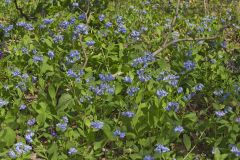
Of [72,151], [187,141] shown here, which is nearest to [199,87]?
[187,141]

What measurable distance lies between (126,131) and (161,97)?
14.7 inches

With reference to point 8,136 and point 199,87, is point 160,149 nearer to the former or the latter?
point 199,87

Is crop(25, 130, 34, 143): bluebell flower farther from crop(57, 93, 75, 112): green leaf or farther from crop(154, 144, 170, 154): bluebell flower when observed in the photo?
crop(154, 144, 170, 154): bluebell flower

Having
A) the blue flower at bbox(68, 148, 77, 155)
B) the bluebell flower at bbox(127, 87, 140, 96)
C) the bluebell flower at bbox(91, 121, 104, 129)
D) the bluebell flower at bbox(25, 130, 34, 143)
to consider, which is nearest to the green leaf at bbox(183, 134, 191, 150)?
the bluebell flower at bbox(127, 87, 140, 96)

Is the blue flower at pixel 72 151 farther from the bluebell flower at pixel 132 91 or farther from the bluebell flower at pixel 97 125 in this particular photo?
the bluebell flower at pixel 132 91

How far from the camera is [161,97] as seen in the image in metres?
3.22

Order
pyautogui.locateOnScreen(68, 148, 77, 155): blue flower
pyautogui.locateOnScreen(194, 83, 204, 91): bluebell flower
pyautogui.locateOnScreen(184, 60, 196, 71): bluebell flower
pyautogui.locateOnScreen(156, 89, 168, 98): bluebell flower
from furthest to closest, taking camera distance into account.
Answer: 1. pyautogui.locateOnScreen(184, 60, 196, 71): bluebell flower
2. pyautogui.locateOnScreen(194, 83, 204, 91): bluebell flower
3. pyautogui.locateOnScreen(156, 89, 168, 98): bluebell flower
4. pyautogui.locateOnScreen(68, 148, 77, 155): blue flower

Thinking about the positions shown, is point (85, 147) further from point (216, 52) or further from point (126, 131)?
point (216, 52)

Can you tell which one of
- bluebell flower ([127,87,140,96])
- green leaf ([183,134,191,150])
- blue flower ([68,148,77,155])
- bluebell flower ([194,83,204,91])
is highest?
bluebell flower ([127,87,140,96])

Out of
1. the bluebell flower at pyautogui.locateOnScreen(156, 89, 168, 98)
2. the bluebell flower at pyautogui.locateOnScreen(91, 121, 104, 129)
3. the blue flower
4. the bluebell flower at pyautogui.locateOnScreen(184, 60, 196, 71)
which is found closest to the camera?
the blue flower

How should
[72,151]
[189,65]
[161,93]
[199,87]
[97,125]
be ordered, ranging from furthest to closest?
1. [189,65]
2. [199,87]
3. [161,93]
4. [97,125]
5. [72,151]

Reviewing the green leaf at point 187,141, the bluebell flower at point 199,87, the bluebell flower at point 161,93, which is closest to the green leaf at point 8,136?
the bluebell flower at point 161,93

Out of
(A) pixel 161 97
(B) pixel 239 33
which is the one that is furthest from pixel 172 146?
(B) pixel 239 33

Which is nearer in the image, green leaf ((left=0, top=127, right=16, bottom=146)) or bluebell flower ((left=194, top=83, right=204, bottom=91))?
green leaf ((left=0, top=127, right=16, bottom=146))
